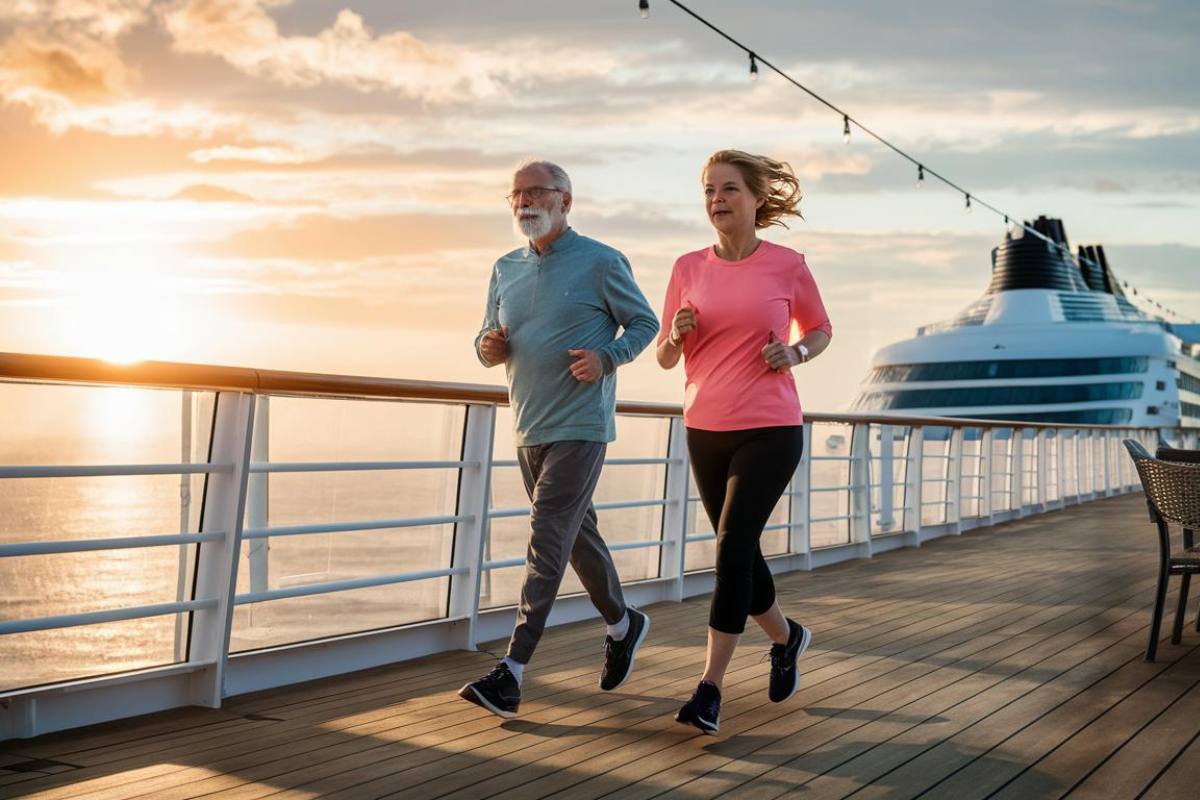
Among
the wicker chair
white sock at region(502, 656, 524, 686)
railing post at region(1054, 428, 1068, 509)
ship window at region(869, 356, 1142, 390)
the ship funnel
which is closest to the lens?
white sock at region(502, 656, 524, 686)

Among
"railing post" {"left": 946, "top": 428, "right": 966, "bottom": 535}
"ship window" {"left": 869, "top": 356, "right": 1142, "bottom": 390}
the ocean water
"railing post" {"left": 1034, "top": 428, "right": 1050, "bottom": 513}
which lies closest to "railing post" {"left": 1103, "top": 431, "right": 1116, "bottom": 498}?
"railing post" {"left": 1034, "top": 428, "right": 1050, "bottom": 513}

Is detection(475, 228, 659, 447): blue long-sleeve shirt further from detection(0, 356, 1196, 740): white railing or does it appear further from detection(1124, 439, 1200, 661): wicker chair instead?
detection(1124, 439, 1200, 661): wicker chair

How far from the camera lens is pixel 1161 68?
88.1 feet

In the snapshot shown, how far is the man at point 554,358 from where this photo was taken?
10.9ft

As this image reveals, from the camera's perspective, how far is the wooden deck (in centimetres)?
270

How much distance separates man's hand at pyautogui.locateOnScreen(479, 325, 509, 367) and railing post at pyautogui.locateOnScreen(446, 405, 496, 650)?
0.98m

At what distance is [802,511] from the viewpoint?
23.5 feet

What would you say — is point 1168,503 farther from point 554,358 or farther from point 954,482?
point 954,482

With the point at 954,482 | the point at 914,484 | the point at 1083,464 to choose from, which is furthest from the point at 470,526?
the point at 1083,464

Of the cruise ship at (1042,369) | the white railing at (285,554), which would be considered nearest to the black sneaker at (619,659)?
the white railing at (285,554)

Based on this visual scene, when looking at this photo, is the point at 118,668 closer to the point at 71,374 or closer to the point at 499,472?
the point at 71,374

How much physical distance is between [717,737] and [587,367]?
0.88 metres

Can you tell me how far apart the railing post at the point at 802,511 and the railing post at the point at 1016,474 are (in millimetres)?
4948

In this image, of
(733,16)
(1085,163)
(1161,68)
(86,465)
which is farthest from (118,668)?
(1085,163)
